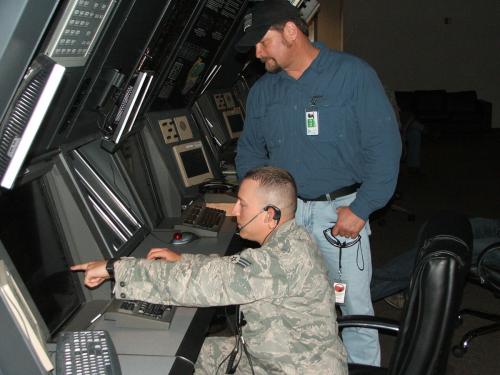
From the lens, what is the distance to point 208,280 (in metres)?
1.59

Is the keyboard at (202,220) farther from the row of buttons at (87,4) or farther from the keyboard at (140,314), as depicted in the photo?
the row of buttons at (87,4)

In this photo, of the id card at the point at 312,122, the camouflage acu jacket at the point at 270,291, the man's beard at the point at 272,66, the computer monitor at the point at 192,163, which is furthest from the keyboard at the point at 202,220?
the camouflage acu jacket at the point at 270,291

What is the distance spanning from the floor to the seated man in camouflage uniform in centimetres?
146

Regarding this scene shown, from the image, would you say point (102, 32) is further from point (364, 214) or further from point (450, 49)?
point (450, 49)

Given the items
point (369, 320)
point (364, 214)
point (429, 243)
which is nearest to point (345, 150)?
point (364, 214)

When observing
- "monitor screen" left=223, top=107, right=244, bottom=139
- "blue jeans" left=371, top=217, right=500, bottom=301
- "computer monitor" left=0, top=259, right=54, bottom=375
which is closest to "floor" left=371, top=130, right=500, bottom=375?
A: "blue jeans" left=371, top=217, right=500, bottom=301

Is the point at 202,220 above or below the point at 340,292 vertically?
above

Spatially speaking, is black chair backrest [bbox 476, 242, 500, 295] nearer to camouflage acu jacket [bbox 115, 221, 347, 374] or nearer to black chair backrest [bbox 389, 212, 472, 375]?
camouflage acu jacket [bbox 115, 221, 347, 374]

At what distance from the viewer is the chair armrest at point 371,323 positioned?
187cm

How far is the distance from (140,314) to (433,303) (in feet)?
2.79

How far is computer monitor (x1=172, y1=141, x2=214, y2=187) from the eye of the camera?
323 centimetres

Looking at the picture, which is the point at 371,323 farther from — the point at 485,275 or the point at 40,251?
the point at 485,275

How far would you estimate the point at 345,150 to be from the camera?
7.58ft

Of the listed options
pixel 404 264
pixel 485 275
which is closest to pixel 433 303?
pixel 485 275
